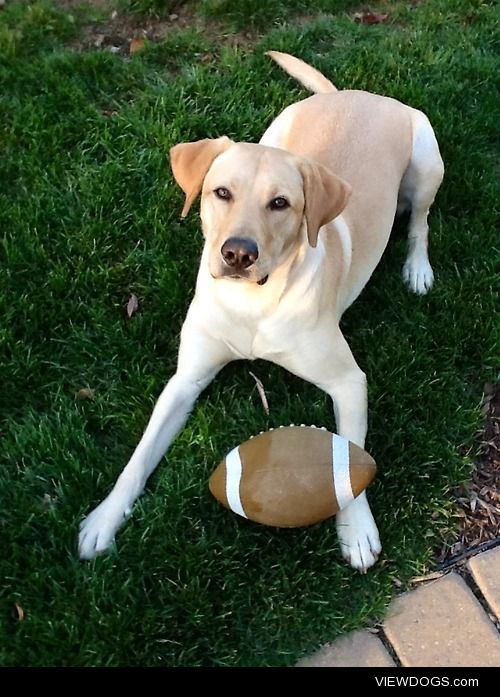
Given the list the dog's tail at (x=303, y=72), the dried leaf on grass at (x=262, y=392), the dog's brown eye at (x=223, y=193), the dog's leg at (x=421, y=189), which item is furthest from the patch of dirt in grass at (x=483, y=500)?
the dog's tail at (x=303, y=72)

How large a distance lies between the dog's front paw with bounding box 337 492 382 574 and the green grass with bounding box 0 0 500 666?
5 cm

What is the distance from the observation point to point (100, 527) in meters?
2.93

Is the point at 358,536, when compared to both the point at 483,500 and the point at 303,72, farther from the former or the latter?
the point at 303,72

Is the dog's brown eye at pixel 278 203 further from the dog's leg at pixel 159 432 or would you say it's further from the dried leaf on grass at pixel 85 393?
the dried leaf on grass at pixel 85 393

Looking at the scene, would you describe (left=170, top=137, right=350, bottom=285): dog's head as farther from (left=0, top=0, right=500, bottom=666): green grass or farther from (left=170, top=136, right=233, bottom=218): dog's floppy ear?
(left=0, top=0, right=500, bottom=666): green grass

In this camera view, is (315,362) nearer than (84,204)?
Yes

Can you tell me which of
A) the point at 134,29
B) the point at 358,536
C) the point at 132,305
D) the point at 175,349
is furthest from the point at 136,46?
the point at 358,536

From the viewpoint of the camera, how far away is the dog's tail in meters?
4.33

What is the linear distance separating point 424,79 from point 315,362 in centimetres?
235

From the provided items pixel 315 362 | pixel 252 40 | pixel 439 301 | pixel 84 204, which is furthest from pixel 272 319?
pixel 252 40

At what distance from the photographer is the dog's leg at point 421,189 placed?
3.87 metres

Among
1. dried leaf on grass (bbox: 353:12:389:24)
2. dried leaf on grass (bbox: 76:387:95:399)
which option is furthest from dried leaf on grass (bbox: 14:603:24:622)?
dried leaf on grass (bbox: 353:12:389:24)

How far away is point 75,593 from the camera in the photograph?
2750 millimetres

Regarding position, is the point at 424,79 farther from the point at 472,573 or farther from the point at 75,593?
the point at 75,593
